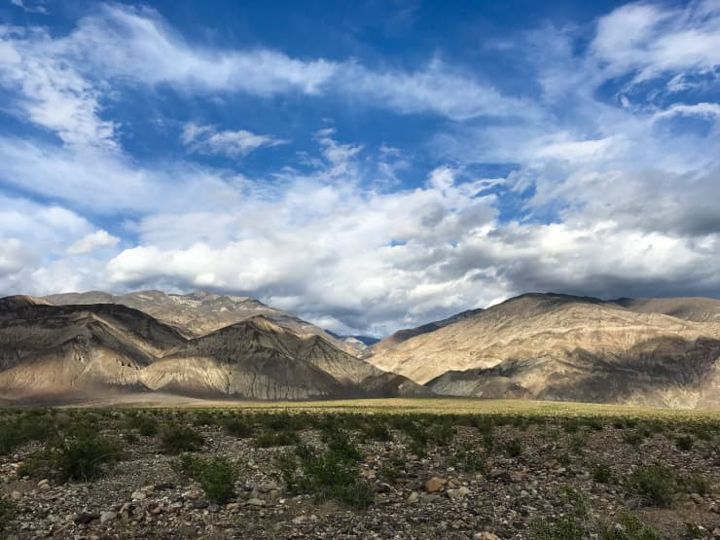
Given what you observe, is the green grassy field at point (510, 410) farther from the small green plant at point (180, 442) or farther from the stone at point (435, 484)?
the stone at point (435, 484)

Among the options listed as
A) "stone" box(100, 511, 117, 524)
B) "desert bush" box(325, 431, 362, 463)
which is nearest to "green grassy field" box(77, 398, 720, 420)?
"desert bush" box(325, 431, 362, 463)

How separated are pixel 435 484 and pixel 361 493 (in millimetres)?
2973

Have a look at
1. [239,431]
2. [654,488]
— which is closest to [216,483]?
[654,488]

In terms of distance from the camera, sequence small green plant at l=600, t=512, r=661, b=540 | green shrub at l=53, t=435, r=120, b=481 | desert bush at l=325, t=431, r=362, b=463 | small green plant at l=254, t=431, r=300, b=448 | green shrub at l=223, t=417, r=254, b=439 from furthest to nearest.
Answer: green shrub at l=223, t=417, r=254, b=439
small green plant at l=254, t=431, r=300, b=448
desert bush at l=325, t=431, r=362, b=463
green shrub at l=53, t=435, r=120, b=481
small green plant at l=600, t=512, r=661, b=540

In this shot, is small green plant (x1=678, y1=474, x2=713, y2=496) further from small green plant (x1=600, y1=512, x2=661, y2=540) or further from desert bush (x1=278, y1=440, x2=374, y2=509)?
desert bush (x1=278, y1=440, x2=374, y2=509)

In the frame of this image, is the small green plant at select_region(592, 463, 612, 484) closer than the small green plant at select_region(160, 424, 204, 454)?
Yes

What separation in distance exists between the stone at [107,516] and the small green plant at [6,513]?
185 cm

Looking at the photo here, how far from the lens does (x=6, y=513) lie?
1274 cm

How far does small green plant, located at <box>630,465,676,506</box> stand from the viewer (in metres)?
15.1

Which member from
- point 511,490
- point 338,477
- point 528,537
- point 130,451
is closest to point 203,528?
point 338,477

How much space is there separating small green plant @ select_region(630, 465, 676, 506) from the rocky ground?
4cm

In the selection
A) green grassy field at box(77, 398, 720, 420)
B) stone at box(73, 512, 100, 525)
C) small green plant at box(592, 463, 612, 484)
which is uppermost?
stone at box(73, 512, 100, 525)

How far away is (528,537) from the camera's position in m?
11.8

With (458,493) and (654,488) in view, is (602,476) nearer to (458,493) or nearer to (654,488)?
(654,488)
